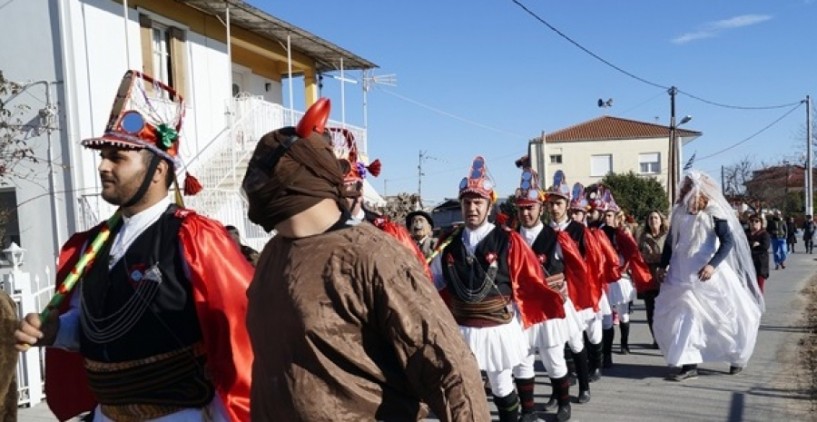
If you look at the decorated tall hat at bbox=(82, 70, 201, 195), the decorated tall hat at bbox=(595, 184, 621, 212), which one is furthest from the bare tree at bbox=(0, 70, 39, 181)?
the decorated tall hat at bbox=(82, 70, 201, 195)

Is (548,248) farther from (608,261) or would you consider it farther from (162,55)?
(162,55)

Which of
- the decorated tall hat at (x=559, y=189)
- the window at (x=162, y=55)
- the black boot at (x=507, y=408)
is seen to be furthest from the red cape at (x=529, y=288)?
the window at (x=162, y=55)

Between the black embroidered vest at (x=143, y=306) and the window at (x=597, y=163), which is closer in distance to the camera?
the black embroidered vest at (x=143, y=306)

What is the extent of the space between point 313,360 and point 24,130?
11252 millimetres

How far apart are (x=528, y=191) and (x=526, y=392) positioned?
173 cm

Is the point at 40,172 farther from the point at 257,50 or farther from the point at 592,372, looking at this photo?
the point at 592,372

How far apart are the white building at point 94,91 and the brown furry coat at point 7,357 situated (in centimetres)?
722

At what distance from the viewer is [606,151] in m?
50.6

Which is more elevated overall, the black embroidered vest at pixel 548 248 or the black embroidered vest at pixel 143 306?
the black embroidered vest at pixel 143 306

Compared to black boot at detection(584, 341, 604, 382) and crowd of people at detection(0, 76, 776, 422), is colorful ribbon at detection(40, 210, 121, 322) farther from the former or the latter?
black boot at detection(584, 341, 604, 382)

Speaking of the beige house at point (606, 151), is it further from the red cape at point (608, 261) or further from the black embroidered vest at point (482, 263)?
the black embroidered vest at point (482, 263)

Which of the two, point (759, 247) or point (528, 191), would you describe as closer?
point (528, 191)

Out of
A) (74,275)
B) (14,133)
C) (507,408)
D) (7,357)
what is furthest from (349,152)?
(14,133)

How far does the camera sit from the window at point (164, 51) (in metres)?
13.2
